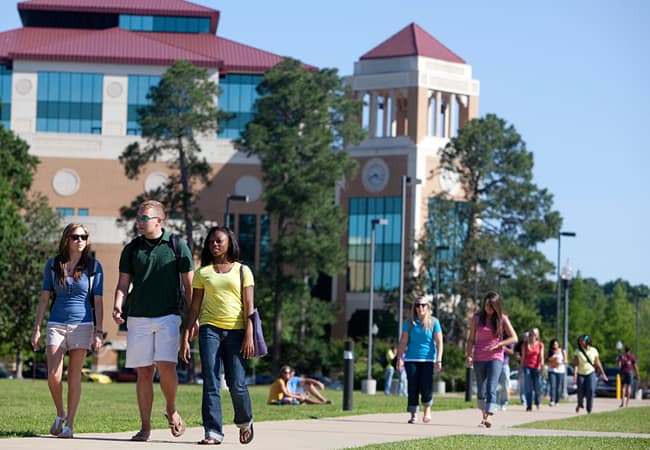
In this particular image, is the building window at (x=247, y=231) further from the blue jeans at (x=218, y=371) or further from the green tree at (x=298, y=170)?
the blue jeans at (x=218, y=371)

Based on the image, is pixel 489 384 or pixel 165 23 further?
pixel 165 23

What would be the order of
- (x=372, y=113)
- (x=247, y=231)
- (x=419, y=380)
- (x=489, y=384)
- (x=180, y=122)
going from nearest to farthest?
(x=419, y=380) < (x=489, y=384) < (x=180, y=122) < (x=247, y=231) < (x=372, y=113)

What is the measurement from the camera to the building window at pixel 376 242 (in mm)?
93938

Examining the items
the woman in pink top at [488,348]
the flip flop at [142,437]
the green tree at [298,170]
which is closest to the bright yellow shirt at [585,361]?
the woman in pink top at [488,348]

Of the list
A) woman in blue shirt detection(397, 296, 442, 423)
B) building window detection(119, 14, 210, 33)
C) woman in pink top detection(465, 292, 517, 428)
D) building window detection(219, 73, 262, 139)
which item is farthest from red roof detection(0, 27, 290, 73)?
woman in blue shirt detection(397, 296, 442, 423)

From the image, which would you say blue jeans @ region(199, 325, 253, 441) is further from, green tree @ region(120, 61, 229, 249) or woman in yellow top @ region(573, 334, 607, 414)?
green tree @ region(120, 61, 229, 249)

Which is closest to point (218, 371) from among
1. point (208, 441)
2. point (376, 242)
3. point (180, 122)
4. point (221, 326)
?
point (221, 326)

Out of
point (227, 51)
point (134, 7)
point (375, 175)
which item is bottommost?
point (375, 175)

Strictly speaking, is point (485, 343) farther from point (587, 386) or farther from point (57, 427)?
point (587, 386)

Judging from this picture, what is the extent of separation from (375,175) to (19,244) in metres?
36.2

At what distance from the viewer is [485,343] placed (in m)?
19.3

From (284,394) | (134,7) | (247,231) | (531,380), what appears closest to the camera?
(284,394)

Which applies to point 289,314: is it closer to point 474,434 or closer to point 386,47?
point 386,47

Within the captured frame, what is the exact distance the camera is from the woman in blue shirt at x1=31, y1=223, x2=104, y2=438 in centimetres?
1326
